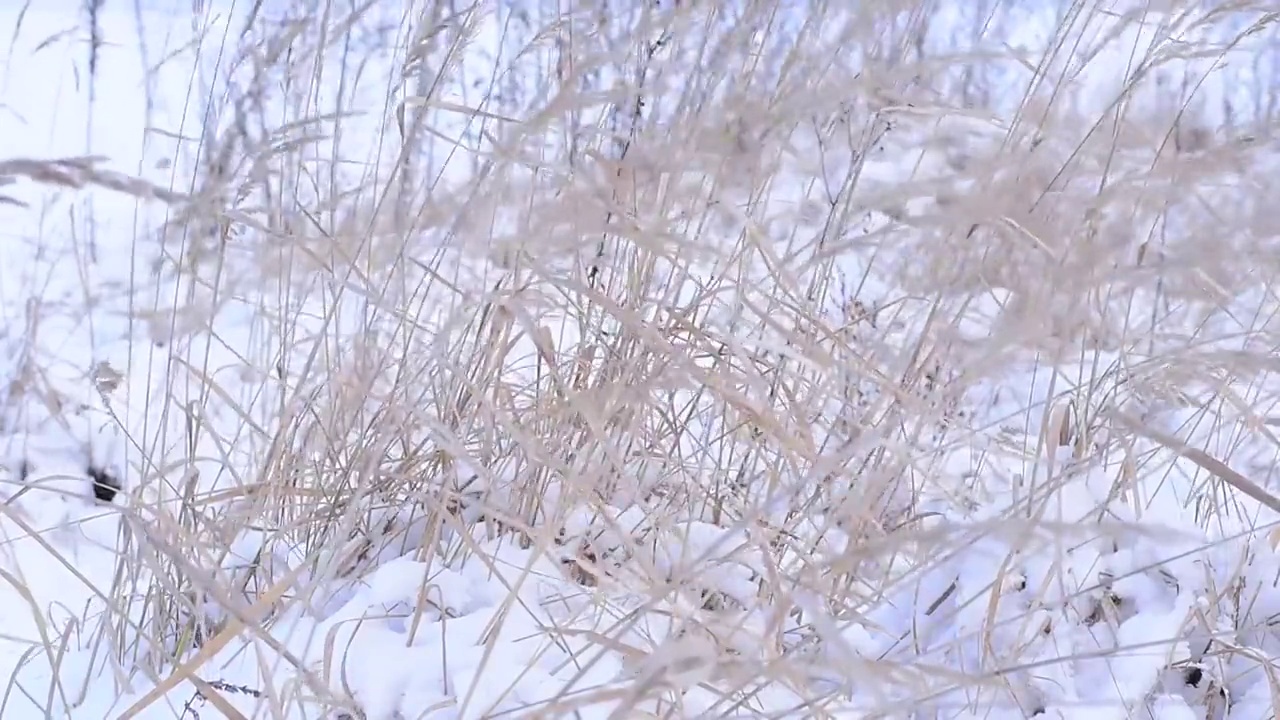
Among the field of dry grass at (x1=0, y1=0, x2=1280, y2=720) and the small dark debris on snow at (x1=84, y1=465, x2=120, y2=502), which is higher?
the field of dry grass at (x1=0, y1=0, x2=1280, y2=720)

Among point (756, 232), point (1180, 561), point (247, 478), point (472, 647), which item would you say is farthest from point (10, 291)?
point (1180, 561)

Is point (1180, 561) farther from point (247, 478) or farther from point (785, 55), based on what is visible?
point (247, 478)

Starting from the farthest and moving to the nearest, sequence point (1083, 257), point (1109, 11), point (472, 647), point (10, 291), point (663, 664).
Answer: point (10, 291), point (1109, 11), point (472, 647), point (1083, 257), point (663, 664)

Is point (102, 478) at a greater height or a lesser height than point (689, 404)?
lesser

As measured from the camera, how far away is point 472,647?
3.46 feet

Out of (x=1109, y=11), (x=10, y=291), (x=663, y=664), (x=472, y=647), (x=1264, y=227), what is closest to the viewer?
(x=663, y=664)

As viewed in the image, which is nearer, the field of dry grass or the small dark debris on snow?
the field of dry grass

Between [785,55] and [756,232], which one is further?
[785,55]

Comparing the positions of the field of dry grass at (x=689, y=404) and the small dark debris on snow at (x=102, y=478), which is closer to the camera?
the field of dry grass at (x=689, y=404)

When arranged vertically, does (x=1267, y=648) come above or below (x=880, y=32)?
below

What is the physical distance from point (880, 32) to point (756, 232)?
52cm

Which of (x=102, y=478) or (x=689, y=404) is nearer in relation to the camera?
(x=689, y=404)

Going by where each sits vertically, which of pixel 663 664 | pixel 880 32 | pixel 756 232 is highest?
pixel 880 32

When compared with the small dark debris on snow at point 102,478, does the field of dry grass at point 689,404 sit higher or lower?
higher
